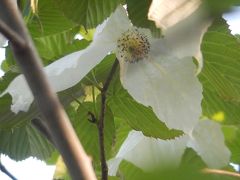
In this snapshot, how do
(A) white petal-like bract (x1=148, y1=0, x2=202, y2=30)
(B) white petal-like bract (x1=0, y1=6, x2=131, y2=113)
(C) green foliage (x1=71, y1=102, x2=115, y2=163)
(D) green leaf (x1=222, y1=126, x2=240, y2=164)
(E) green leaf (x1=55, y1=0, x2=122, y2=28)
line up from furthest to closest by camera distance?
(D) green leaf (x1=222, y1=126, x2=240, y2=164)
(C) green foliage (x1=71, y1=102, x2=115, y2=163)
(E) green leaf (x1=55, y1=0, x2=122, y2=28)
(B) white petal-like bract (x1=0, y1=6, x2=131, y2=113)
(A) white petal-like bract (x1=148, y1=0, x2=202, y2=30)

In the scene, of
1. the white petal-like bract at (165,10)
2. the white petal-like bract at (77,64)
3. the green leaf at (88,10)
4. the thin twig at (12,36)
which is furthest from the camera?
the green leaf at (88,10)

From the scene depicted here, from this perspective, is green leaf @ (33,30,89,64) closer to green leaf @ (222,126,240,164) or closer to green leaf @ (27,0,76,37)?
green leaf @ (27,0,76,37)

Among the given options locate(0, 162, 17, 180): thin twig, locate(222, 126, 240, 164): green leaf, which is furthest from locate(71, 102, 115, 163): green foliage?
locate(222, 126, 240, 164): green leaf

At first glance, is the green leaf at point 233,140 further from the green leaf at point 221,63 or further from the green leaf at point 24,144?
the green leaf at point 24,144

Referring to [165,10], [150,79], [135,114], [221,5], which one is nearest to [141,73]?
[150,79]

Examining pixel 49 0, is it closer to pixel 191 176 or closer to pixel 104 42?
pixel 104 42

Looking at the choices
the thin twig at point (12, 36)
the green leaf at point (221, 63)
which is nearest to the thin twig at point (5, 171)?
the green leaf at point (221, 63)
